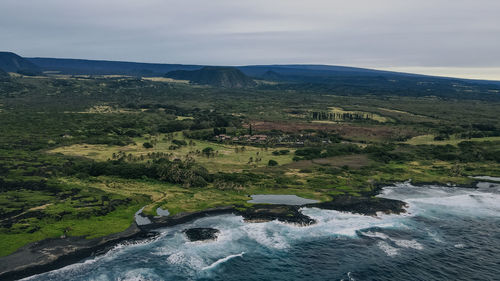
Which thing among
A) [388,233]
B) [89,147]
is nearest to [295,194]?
[388,233]

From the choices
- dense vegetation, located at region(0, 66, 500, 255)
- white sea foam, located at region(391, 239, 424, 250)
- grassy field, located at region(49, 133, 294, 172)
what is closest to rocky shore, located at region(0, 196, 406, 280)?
dense vegetation, located at region(0, 66, 500, 255)

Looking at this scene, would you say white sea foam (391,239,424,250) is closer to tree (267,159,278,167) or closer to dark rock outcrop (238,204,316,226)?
dark rock outcrop (238,204,316,226)

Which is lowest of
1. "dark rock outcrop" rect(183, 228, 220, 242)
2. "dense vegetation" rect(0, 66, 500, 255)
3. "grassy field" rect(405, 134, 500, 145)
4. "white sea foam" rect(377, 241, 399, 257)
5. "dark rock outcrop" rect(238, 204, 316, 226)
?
"dark rock outcrop" rect(183, 228, 220, 242)

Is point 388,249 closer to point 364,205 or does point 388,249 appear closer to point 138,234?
point 364,205

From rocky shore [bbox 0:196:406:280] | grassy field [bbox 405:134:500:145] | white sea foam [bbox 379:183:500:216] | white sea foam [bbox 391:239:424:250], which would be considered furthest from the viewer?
grassy field [bbox 405:134:500:145]

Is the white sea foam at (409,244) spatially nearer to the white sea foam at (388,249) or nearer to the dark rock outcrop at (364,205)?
the white sea foam at (388,249)

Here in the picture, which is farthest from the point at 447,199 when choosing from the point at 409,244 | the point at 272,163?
the point at 272,163
